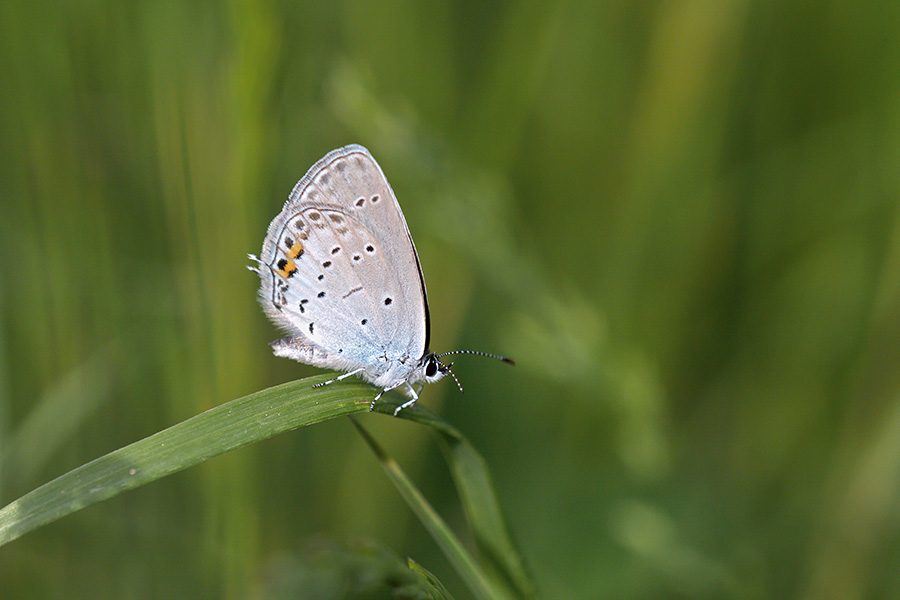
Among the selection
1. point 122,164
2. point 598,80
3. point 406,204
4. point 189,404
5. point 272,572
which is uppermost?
point 122,164

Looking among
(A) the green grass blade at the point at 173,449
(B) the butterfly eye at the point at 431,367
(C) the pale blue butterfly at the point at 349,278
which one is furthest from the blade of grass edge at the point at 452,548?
Answer: (B) the butterfly eye at the point at 431,367

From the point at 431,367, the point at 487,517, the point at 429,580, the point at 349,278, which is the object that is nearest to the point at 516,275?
the point at 431,367

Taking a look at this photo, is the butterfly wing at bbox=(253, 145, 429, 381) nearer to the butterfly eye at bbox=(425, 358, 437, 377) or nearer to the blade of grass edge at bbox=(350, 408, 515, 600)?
the butterfly eye at bbox=(425, 358, 437, 377)

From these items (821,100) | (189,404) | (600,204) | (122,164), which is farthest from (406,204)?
(821,100)

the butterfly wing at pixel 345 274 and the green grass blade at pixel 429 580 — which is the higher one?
the butterfly wing at pixel 345 274

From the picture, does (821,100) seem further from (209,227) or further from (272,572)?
(272,572)

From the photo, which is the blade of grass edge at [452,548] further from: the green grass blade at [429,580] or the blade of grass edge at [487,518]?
the green grass blade at [429,580]
